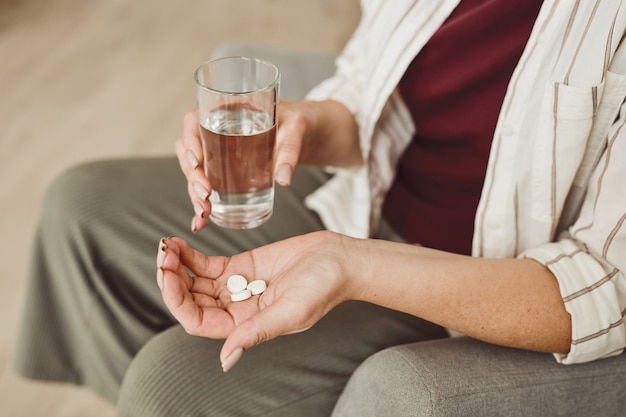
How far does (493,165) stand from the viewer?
3.08ft

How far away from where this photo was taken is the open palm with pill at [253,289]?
28.5 inches

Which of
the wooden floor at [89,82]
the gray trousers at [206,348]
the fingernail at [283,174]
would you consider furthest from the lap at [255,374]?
the wooden floor at [89,82]

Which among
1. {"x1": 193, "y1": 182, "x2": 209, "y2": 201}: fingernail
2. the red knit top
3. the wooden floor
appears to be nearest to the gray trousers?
the red knit top

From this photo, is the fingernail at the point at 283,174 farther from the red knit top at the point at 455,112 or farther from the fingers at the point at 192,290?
the red knit top at the point at 455,112

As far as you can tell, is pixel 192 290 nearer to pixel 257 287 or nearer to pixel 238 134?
pixel 257 287

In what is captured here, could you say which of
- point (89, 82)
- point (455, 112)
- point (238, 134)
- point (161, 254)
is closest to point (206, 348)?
point (161, 254)

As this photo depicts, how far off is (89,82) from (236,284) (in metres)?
1.98

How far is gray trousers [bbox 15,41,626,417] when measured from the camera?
0.80 m

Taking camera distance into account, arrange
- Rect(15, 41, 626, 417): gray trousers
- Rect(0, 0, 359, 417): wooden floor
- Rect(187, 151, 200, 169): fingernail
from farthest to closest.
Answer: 1. Rect(0, 0, 359, 417): wooden floor
2. Rect(187, 151, 200, 169): fingernail
3. Rect(15, 41, 626, 417): gray trousers

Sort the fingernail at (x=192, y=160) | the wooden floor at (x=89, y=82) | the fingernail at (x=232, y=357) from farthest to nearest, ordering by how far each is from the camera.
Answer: the wooden floor at (x=89, y=82), the fingernail at (x=192, y=160), the fingernail at (x=232, y=357)

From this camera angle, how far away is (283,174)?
35.5 inches

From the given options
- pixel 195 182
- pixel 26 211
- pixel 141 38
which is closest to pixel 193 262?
pixel 195 182

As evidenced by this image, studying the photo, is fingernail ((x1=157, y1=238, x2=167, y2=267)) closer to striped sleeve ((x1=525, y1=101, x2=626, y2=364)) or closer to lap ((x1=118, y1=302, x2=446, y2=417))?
lap ((x1=118, y1=302, x2=446, y2=417))

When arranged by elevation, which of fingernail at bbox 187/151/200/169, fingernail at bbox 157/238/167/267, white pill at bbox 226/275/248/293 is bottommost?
white pill at bbox 226/275/248/293
